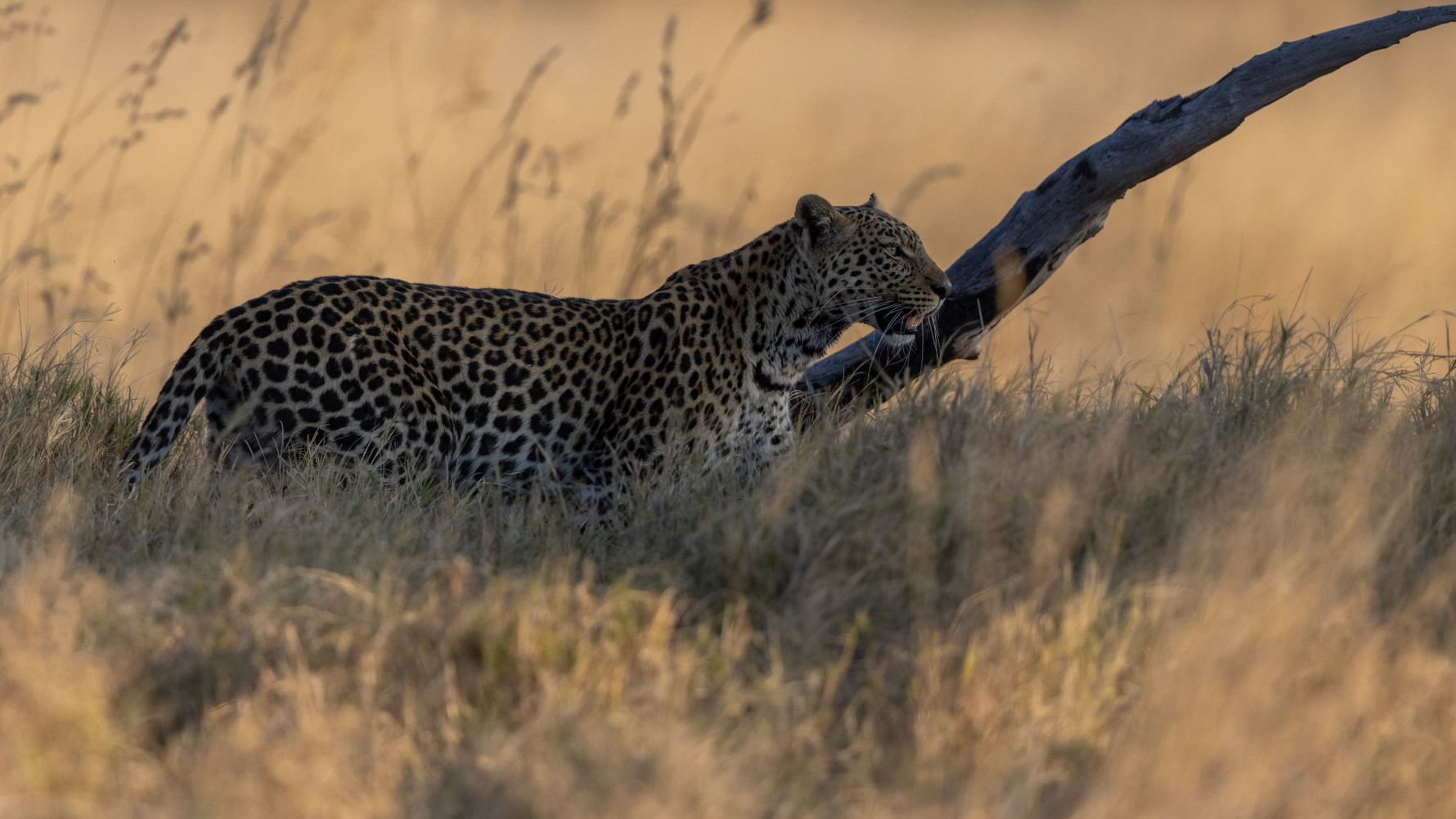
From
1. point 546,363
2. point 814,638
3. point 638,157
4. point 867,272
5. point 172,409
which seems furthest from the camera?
point 638,157

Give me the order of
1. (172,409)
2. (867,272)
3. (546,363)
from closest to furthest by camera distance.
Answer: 1. (172,409)
2. (546,363)
3. (867,272)

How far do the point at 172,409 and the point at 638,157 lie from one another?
8.68 metres

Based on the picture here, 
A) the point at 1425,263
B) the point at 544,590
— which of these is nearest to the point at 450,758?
the point at 544,590

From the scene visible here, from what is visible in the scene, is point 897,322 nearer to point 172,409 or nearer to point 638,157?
point 172,409

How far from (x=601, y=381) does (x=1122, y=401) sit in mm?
2134

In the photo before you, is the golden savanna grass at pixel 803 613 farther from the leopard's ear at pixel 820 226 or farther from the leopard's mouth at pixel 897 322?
the leopard's ear at pixel 820 226

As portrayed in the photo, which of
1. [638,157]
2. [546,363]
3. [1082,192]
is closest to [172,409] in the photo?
[546,363]

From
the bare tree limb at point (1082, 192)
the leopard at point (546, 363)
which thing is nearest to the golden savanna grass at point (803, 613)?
the leopard at point (546, 363)

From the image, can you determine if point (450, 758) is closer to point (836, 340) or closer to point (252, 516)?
point (252, 516)

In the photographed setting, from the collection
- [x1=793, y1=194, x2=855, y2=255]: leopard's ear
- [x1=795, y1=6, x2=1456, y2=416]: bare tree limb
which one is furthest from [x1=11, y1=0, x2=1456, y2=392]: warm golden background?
[x1=793, y1=194, x2=855, y2=255]: leopard's ear

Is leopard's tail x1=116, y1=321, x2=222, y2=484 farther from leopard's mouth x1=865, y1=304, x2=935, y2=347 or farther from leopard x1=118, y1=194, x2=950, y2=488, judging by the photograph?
leopard's mouth x1=865, y1=304, x2=935, y2=347

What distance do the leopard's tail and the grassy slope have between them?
410mm

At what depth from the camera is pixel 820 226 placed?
714cm

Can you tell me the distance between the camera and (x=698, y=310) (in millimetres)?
7156
